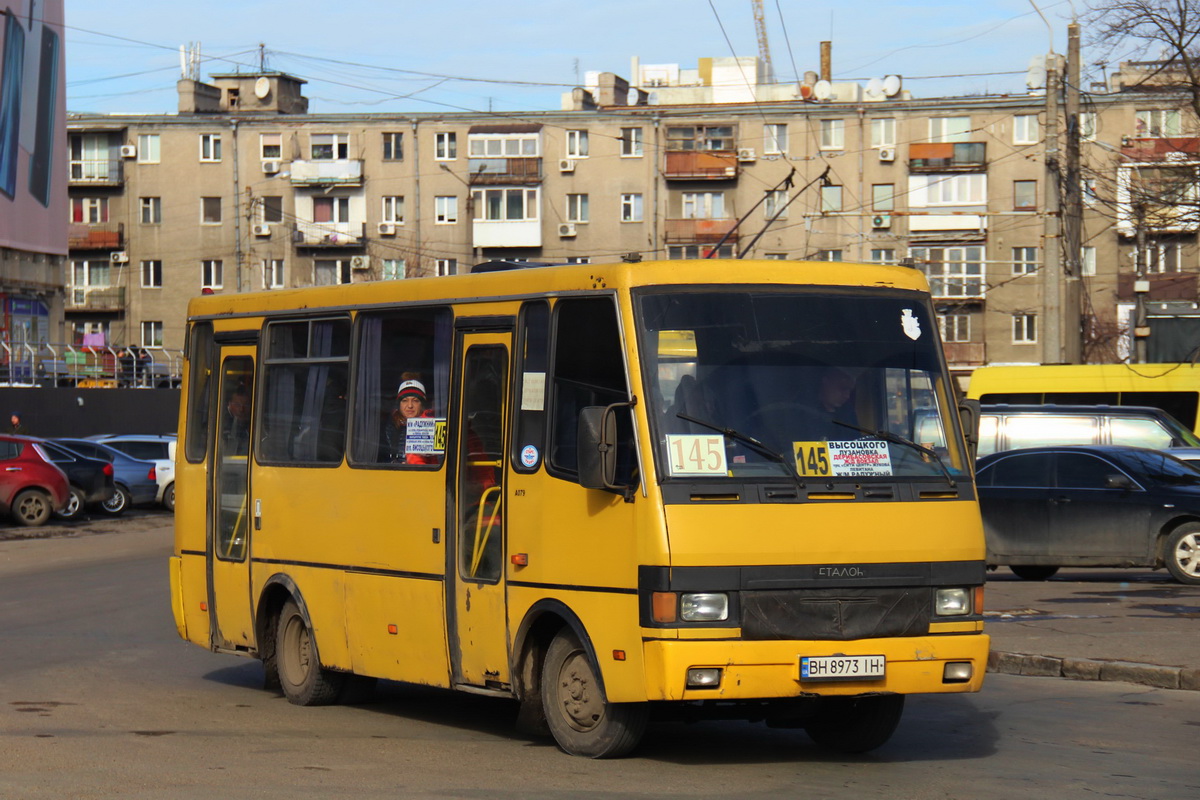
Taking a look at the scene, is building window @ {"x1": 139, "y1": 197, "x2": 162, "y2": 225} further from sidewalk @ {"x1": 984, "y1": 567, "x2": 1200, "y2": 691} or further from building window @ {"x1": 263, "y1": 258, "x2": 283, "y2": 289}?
sidewalk @ {"x1": 984, "y1": 567, "x2": 1200, "y2": 691}

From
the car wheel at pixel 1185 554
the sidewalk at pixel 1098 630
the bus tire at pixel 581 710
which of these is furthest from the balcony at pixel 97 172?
the bus tire at pixel 581 710

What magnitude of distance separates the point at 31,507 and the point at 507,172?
144 feet

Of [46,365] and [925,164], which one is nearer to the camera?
[46,365]

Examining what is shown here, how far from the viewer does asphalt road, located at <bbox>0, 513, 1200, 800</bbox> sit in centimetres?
749

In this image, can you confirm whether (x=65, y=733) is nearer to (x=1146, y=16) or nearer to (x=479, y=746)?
(x=479, y=746)

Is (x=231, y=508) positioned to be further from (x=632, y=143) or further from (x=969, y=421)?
(x=632, y=143)

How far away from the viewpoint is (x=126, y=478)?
33.8m

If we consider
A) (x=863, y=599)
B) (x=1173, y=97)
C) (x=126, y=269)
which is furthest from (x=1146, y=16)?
(x=126, y=269)

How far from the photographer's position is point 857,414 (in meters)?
8.07

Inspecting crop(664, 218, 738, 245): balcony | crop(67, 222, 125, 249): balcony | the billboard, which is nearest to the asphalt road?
the billboard

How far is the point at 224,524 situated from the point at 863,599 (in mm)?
5227

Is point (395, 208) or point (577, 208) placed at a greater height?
point (395, 208)

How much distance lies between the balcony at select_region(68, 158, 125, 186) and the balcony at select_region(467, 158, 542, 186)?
16130 mm

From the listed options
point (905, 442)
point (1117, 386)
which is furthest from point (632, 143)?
point (905, 442)
